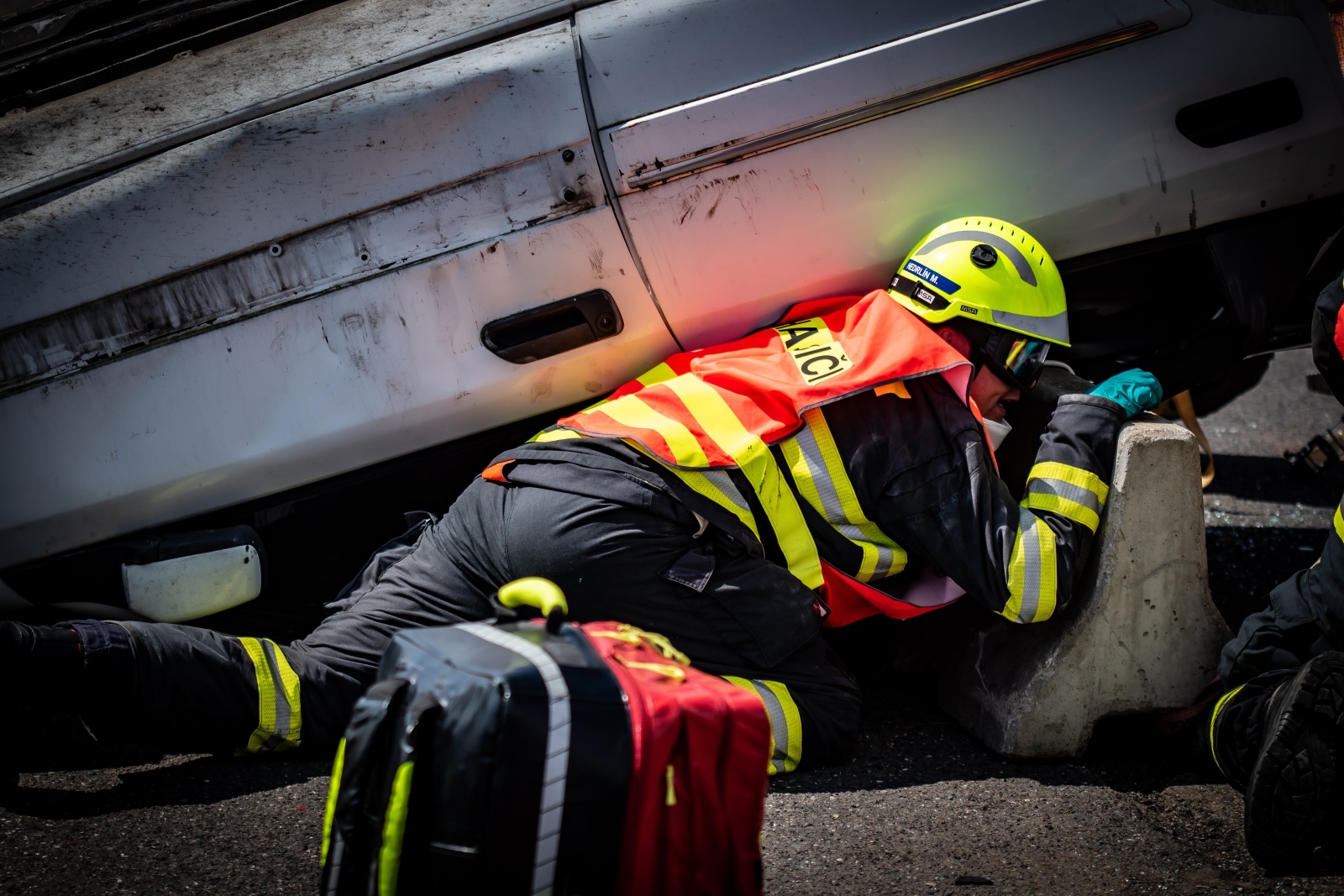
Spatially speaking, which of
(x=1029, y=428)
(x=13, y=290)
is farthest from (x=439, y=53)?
(x=1029, y=428)

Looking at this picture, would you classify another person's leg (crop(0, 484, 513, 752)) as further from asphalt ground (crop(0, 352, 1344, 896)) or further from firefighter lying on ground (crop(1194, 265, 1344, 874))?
firefighter lying on ground (crop(1194, 265, 1344, 874))

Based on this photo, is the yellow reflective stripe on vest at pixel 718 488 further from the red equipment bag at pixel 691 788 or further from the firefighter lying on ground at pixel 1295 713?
the firefighter lying on ground at pixel 1295 713

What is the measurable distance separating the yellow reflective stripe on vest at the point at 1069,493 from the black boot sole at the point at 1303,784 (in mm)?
580

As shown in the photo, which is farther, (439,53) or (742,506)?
(439,53)

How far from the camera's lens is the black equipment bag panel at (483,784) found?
1.53 metres

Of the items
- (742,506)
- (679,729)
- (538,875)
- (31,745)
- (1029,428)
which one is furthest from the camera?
(1029,428)

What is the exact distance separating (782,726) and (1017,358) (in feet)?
3.74

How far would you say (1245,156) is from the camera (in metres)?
2.73

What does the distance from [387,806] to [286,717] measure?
3.49ft

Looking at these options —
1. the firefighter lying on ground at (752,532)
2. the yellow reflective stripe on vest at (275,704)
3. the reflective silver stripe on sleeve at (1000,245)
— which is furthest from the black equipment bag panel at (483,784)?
the reflective silver stripe on sleeve at (1000,245)

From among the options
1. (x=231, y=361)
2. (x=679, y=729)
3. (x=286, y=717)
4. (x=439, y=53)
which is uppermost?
(x=439, y=53)

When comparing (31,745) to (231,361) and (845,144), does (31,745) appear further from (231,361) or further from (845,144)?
(845,144)

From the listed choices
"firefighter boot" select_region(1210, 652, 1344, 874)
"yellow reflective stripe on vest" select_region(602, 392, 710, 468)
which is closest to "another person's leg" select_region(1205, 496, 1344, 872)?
"firefighter boot" select_region(1210, 652, 1344, 874)

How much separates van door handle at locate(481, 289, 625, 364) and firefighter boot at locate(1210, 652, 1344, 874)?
1800 mm
